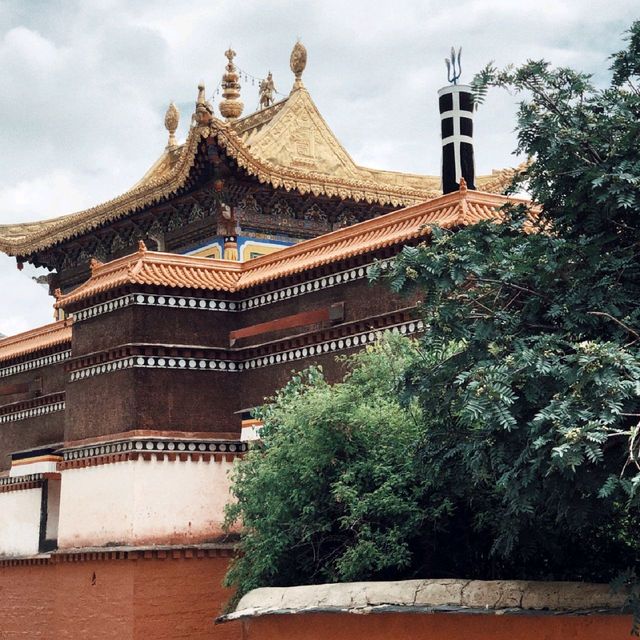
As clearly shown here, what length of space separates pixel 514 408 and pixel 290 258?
897 centimetres

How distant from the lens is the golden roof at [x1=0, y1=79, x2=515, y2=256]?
21578 millimetres

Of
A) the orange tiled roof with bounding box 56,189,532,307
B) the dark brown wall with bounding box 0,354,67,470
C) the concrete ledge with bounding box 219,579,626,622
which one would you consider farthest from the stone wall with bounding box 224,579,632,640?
the dark brown wall with bounding box 0,354,67,470

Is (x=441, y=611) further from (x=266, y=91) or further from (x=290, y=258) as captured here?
(x=266, y=91)

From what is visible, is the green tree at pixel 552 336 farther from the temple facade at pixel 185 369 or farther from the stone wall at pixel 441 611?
the temple facade at pixel 185 369

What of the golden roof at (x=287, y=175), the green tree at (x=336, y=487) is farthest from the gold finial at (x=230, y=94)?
the green tree at (x=336, y=487)

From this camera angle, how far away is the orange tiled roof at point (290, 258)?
16.7 m

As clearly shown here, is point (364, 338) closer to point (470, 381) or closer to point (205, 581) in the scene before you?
point (205, 581)

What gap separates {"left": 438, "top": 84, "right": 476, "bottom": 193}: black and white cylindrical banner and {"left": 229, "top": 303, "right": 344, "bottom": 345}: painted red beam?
264 cm

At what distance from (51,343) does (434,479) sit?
39.1ft

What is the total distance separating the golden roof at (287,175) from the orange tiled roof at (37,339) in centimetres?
206

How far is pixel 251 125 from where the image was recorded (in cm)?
2539

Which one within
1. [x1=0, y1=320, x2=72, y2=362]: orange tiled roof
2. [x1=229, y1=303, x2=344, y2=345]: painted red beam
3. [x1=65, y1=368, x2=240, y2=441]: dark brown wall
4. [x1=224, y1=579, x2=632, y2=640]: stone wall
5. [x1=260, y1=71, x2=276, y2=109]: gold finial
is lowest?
[x1=224, y1=579, x2=632, y2=640]: stone wall

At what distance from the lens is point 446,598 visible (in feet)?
39.0

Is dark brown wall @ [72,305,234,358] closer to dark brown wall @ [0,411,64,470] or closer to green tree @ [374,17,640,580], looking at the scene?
dark brown wall @ [0,411,64,470]
